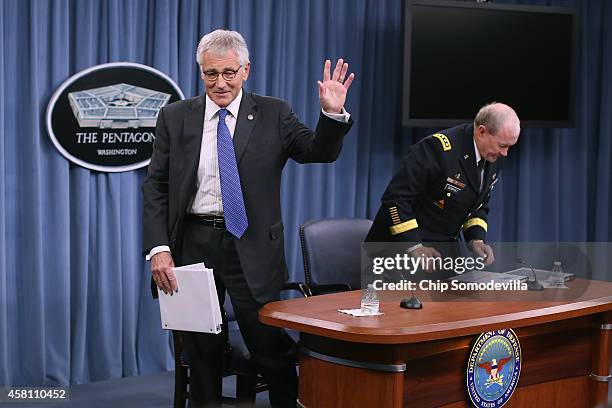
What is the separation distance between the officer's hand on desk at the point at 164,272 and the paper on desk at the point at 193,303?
2cm

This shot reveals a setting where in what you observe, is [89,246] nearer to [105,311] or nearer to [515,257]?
[105,311]

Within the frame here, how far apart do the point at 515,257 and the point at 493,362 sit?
1.04 metres

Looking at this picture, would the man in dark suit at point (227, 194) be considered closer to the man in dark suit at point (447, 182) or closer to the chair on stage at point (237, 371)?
the chair on stage at point (237, 371)

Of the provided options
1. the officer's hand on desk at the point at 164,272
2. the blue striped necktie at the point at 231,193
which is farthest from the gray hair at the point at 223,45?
the officer's hand on desk at the point at 164,272

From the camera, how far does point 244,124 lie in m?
3.38

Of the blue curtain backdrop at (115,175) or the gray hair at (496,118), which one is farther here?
the blue curtain backdrop at (115,175)

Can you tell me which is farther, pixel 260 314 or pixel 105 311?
pixel 105 311

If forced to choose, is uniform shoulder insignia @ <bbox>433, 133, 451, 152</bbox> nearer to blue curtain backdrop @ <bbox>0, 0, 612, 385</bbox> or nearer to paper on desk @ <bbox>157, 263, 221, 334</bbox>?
paper on desk @ <bbox>157, 263, 221, 334</bbox>

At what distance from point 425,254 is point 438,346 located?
732 mm

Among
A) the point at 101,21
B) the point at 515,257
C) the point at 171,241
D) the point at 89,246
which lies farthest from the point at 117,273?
the point at 515,257

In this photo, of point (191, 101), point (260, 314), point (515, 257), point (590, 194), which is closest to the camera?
point (260, 314)

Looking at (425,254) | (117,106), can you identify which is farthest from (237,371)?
(117,106)

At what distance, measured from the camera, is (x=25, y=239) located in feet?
15.6

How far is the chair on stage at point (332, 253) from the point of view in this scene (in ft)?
14.1
